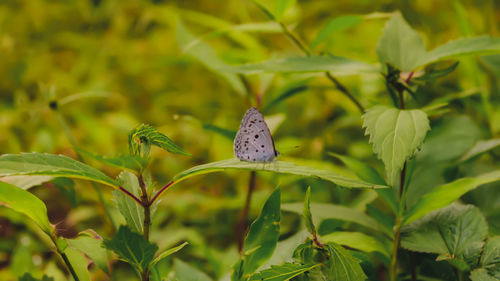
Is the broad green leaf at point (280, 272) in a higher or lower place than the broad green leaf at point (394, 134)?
lower

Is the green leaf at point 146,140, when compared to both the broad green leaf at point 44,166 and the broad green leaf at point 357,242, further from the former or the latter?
the broad green leaf at point 357,242

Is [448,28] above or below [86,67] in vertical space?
above

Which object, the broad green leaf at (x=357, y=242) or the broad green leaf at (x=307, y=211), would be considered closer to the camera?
the broad green leaf at (x=307, y=211)

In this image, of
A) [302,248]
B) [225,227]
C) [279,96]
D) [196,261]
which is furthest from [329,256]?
[225,227]

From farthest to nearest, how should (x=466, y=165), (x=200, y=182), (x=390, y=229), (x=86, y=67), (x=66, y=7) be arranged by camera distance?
(x=66, y=7) < (x=86, y=67) < (x=200, y=182) < (x=466, y=165) < (x=390, y=229)

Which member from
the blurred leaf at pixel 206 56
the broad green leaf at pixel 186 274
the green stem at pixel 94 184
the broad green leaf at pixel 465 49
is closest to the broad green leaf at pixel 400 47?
the broad green leaf at pixel 465 49

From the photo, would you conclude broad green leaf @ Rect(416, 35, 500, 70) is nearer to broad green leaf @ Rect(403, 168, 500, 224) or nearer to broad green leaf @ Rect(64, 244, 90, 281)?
broad green leaf @ Rect(403, 168, 500, 224)

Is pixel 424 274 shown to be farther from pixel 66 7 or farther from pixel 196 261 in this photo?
pixel 66 7
